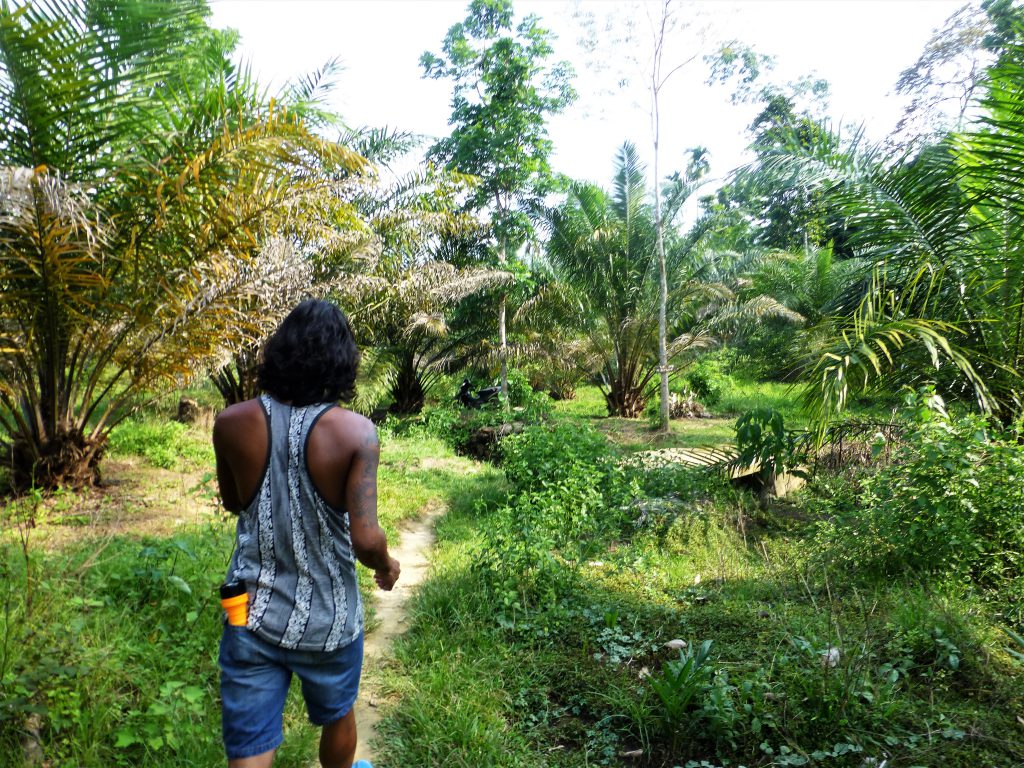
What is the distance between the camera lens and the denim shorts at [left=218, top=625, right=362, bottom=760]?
1781 millimetres

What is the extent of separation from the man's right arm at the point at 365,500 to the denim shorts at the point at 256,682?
0.33 meters

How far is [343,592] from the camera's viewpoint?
74.2 inches

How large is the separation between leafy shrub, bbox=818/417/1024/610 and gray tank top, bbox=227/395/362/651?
11.8 ft

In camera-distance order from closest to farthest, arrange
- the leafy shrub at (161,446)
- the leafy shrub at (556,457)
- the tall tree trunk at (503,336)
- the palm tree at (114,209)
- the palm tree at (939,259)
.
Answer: the palm tree at (114,209) → the palm tree at (939,259) → the leafy shrub at (556,457) → the leafy shrub at (161,446) → the tall tree trunk at (503,336)

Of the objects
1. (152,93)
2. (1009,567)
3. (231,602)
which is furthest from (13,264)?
(1009,567)

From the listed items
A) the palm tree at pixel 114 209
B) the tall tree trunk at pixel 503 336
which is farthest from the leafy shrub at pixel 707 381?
the palm tree at pixel 114 209

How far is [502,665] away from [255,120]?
181 inches

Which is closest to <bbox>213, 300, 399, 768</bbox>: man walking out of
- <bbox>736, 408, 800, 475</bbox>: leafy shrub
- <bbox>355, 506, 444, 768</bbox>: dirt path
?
<bbox>355, 506, 444, 768</bbox>: dirt path

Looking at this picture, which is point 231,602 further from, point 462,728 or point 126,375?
point 126,375

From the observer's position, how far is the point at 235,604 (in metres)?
1.78

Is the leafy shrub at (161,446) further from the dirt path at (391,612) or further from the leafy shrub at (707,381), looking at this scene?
the leafy shrub at (707,381)

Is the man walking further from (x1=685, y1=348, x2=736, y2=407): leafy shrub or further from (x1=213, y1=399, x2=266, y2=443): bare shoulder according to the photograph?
(x1=685, y1=348, x2=736, y2=407): leafy shrub

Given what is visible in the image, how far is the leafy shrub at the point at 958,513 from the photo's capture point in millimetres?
3722

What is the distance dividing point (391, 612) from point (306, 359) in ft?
A: 9.41
